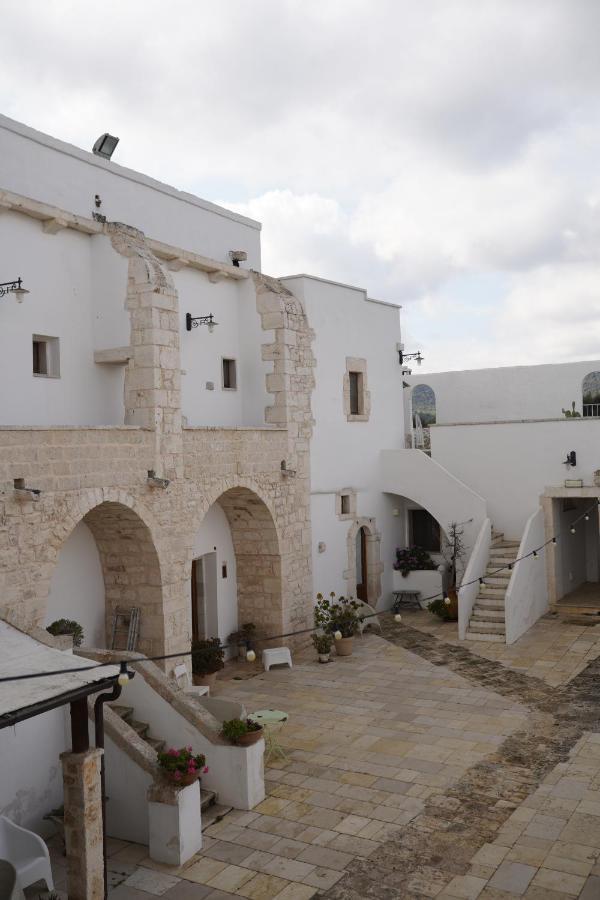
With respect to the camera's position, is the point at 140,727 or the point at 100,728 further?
the point at 140,727

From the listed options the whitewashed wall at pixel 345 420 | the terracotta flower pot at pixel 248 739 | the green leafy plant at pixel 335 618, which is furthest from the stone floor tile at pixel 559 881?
the whitewashed wall at pixel 345 420

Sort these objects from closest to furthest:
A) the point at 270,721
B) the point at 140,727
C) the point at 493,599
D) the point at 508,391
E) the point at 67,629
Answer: the point at 140,727 → the point at 270,721 → the point at 67,629 → the point at 493,599 → the point at 508,391

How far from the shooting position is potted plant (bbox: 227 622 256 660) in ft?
48.5

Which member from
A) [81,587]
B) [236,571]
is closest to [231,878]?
[81,587]

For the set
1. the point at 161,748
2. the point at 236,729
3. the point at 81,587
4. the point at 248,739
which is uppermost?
the point at 81,587

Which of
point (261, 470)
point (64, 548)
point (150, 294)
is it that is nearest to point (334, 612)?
point (261, 470)

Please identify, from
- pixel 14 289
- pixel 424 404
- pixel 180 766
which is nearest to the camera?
pixel 180 766

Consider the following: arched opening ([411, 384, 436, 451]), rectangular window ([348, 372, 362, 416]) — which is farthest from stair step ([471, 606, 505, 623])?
arched opening ([411, 384, 436, 451])

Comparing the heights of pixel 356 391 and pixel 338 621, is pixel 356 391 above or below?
above

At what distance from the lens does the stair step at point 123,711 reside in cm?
959

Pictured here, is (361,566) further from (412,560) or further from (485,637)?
(485,637)

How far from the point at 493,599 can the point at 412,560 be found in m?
2.57

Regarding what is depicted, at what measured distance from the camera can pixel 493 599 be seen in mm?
16219

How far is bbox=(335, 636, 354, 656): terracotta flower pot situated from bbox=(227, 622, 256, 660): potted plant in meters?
1.55
